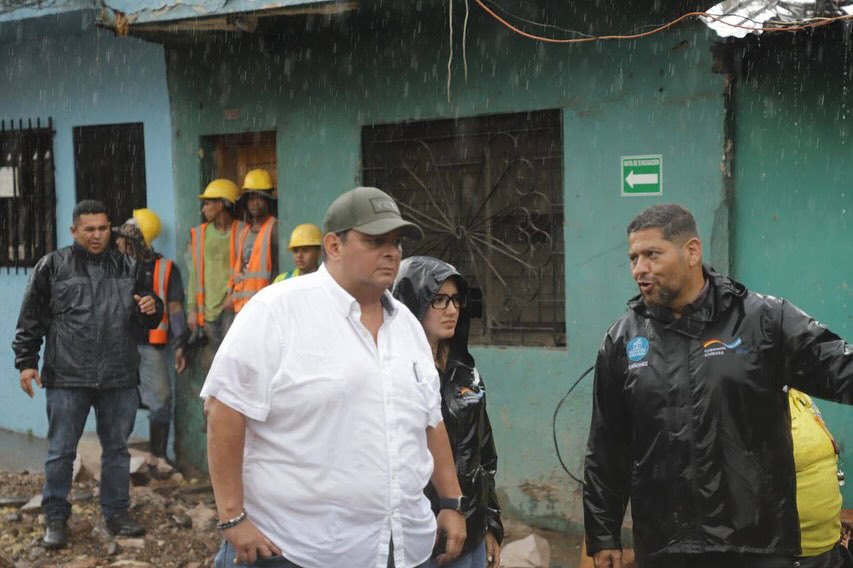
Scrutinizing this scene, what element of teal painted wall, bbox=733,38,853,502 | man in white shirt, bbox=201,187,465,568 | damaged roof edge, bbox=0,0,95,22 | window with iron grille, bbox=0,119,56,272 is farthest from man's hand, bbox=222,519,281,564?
window with iron grille, bbox=0,119,56,272

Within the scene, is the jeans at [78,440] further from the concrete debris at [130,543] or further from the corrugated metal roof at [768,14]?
the corrugated metal roof at [768,14]

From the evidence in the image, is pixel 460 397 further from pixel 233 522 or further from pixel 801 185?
pixel 801 185

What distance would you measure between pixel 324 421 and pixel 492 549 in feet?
4.64

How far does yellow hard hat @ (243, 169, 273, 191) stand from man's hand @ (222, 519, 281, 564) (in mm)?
5998

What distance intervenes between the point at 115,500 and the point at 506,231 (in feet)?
10.9

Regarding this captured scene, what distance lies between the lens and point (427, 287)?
4.28m

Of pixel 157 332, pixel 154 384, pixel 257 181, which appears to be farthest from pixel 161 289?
pixel 257 181

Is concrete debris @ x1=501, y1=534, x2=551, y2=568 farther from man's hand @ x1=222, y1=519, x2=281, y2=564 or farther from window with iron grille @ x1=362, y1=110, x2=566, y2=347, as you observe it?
man's hand @ x1=222, y1=519, x2=281, y2=564

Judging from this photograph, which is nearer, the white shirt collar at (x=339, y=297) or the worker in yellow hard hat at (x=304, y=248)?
the white shirt collar at (x=339, y=297)

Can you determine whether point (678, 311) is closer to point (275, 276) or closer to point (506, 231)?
point (506, 231)

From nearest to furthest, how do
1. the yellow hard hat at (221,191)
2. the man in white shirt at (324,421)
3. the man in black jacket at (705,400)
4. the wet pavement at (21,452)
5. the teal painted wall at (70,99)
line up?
the man in white shirt at (324,421) → the man in black jacket at (705,400) → the yellow hard hat at (221,191) → the teal painted wall at (70,99) → the wet pavement at (21,452)

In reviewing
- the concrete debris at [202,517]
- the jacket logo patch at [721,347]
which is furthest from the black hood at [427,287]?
the concrete debris at [202,517]

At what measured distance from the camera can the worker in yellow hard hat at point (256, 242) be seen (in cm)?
879

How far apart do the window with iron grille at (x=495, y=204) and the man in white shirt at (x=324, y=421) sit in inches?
173
